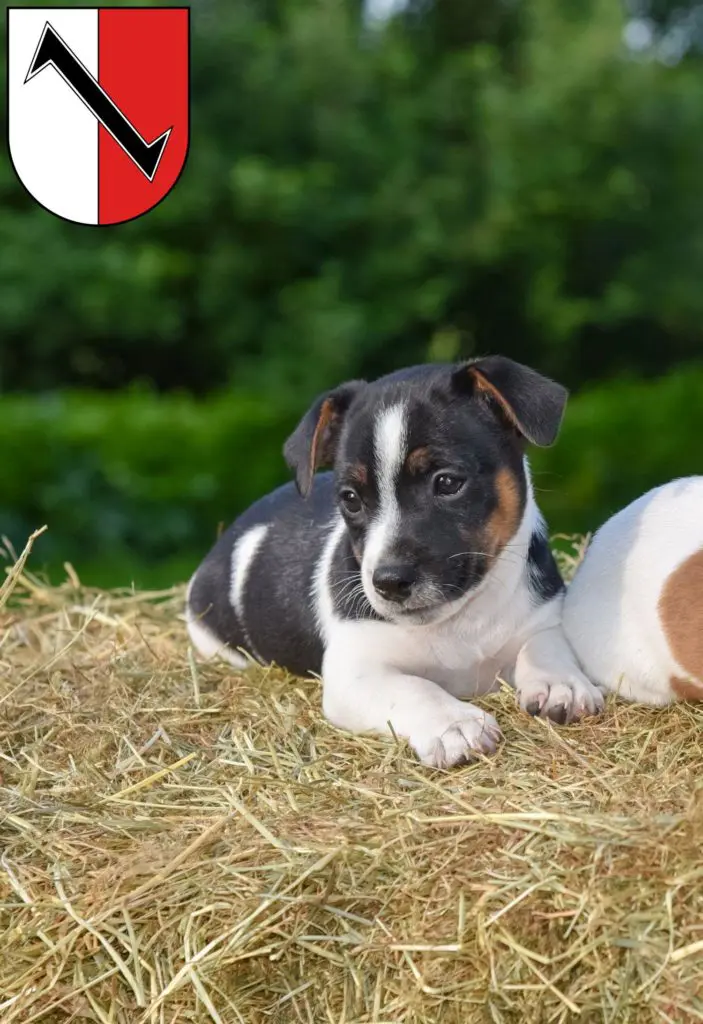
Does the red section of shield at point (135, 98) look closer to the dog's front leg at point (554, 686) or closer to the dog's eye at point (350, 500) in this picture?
the dog's eye at point (350, 500)

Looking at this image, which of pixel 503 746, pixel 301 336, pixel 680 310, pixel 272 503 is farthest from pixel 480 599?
pixel 680 310

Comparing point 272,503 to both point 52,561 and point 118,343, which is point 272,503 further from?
point 118,343

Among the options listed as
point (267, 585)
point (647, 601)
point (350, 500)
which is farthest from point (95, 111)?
point (647, 601)

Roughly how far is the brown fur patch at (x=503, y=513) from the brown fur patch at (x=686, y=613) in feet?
1.93

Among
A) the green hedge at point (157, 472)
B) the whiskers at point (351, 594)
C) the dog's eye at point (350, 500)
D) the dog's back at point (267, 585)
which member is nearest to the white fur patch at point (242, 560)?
the dog's back at point (267, 585)

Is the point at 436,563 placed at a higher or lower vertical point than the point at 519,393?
lower

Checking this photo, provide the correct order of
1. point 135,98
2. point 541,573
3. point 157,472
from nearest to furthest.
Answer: point 541,573 < point 135,98 < point 157,472

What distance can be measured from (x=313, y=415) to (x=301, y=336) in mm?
10925

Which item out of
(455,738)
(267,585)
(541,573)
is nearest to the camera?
(455,738)

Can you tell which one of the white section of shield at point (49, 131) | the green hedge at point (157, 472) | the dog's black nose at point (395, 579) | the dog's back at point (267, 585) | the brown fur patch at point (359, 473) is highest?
the white section of shield at point (49, 131)

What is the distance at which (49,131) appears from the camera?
385 inches

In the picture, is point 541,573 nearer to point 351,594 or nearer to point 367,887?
point 351,594

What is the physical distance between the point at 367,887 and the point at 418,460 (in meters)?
1.54

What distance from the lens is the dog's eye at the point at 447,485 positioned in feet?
14.8
